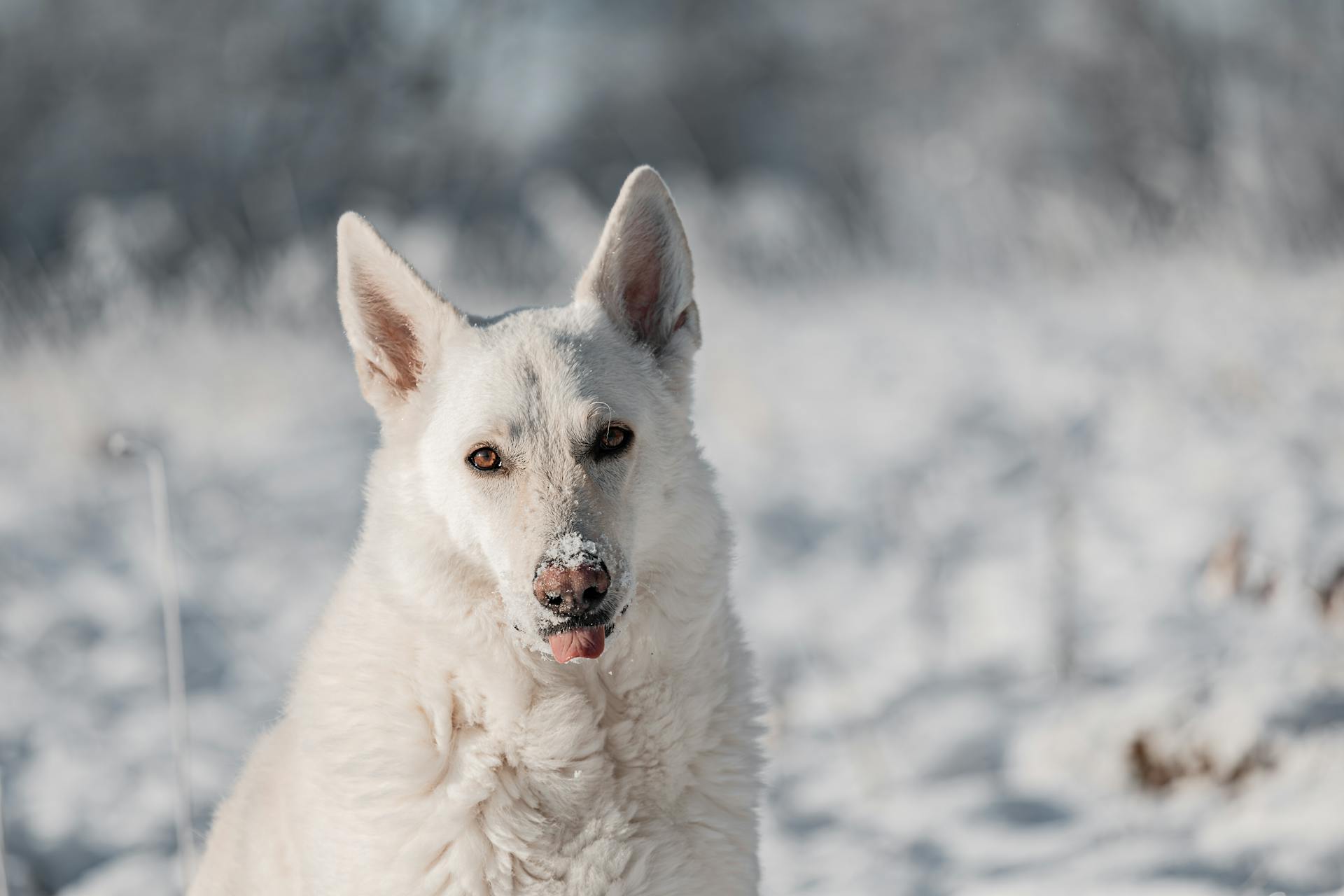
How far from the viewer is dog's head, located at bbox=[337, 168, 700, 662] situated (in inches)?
88.4

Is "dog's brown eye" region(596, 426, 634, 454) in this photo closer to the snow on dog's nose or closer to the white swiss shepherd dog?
the white swiss shepherd dog

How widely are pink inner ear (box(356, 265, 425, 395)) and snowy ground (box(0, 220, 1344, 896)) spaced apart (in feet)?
8.28

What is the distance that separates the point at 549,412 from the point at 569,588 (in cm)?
48

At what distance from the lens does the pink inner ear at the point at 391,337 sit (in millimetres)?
2607

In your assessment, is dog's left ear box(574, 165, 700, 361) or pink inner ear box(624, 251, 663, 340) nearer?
dog's left ear box(574, 165, 700, 361)

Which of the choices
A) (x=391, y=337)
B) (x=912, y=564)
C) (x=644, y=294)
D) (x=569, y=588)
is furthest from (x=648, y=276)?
(x=912, y=564)

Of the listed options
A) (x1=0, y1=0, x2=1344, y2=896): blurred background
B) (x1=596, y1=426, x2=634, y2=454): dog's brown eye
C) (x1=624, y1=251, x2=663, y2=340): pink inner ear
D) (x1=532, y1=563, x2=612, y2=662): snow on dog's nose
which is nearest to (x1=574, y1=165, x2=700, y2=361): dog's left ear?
(x1=624, y1=251, x2=663, y2=340): pink inner ear

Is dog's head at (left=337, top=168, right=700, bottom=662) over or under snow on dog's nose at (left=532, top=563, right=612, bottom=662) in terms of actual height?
over

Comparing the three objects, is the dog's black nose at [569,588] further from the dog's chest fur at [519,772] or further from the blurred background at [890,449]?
the blurred background at [890,449]

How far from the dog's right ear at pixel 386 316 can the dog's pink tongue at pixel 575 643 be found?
80 cm

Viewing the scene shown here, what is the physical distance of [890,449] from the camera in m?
7.41

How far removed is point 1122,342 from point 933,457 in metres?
1.84

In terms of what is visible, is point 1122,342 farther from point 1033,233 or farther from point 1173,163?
point 1173,163

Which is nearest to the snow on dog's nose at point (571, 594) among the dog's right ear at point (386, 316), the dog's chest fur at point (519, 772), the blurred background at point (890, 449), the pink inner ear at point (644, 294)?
the dog's chest fur at point (519, 772)
